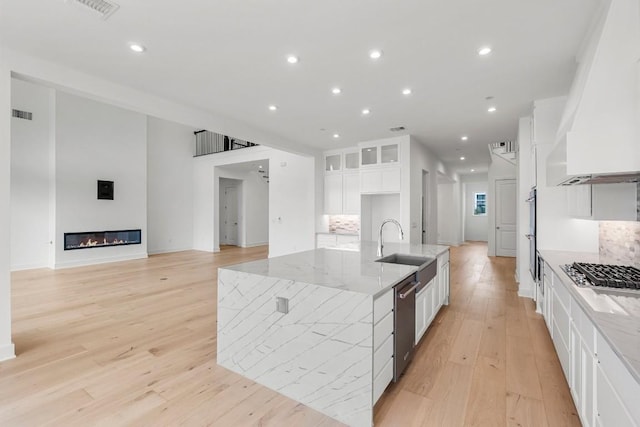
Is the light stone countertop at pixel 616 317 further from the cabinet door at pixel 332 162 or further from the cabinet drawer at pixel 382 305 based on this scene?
the cabinet door at pixel 332 162

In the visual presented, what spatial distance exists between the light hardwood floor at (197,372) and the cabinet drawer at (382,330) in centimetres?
50

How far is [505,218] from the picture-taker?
28.5 ft

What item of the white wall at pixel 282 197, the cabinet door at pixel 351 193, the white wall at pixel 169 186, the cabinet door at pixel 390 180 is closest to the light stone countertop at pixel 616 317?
the cabinet door at pixel 390 180

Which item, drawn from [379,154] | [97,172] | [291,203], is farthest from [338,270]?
[97,172]

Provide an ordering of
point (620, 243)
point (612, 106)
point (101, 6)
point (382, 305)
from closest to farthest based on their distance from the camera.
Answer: point (612, 106), point (382, 305), point (101, 6), point (620, 243)

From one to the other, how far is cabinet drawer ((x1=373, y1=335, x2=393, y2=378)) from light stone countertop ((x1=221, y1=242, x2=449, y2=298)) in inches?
15.2

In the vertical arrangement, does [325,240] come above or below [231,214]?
below

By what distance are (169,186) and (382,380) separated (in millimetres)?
9354

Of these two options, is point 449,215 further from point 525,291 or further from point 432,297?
point 432,297

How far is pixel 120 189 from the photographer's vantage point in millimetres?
7676

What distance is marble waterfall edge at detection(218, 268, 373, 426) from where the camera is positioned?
5.94 ft

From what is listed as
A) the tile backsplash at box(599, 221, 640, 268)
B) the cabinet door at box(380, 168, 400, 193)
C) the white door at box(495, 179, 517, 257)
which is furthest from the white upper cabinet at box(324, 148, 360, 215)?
the white door at box(495, 179, 517, 257)

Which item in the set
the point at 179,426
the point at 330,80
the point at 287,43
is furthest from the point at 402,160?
A: the point at 179,426

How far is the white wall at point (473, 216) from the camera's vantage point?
12500 mm
